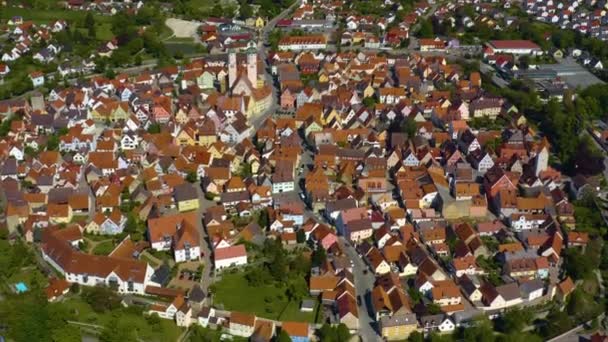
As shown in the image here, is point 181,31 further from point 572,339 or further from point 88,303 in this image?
point 572,339

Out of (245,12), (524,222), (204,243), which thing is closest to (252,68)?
(204,243)

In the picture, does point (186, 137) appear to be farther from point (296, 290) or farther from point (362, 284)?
point (362, 284)

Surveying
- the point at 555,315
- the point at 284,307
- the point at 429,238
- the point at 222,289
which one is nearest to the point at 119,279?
the point at 222,289

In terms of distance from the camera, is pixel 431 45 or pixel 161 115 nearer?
pixel 161 115

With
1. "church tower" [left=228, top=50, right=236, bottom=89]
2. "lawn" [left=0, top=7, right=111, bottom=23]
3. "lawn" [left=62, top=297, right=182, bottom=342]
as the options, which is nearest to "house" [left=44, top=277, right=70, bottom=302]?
"lawn" [left=62, top=297, right=182, bottom=342]

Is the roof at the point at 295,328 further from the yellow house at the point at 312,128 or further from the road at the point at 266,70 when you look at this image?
the road at the point at 266,70

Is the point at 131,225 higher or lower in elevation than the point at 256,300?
higher

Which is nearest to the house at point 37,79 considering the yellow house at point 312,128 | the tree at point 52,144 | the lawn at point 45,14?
the tree at point 52,144

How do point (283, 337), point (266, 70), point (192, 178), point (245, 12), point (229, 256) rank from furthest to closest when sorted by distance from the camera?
point (245, 12)
point (266, 70)
point (192, 178)
point (229, 256)
point (283, 337)
